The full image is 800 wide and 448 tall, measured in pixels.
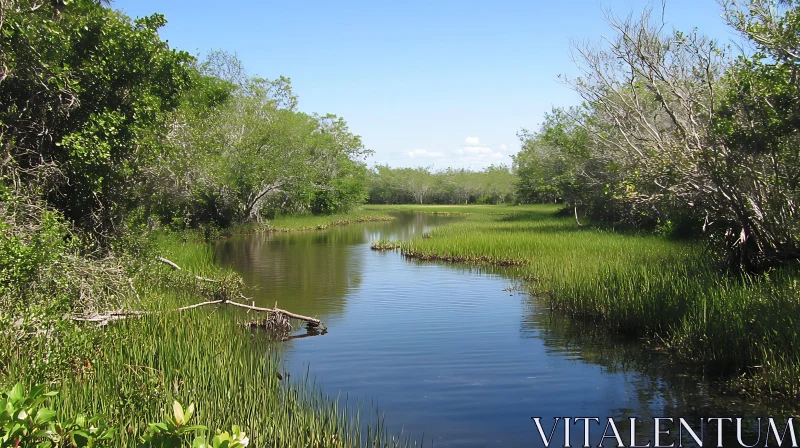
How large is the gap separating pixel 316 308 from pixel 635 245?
10.6 m

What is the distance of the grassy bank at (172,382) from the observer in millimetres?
5496

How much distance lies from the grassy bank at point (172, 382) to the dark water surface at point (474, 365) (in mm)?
919

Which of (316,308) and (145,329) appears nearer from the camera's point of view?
(145,329)

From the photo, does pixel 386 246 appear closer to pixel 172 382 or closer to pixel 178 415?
pixel 172 382

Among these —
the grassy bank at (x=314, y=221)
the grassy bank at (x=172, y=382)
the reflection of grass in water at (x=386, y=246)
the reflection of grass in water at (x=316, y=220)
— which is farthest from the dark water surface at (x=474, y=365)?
the reflection of grass in water at (x=316, y=220)

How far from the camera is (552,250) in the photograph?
20.5m

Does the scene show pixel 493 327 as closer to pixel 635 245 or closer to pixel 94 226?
pixel 94 226

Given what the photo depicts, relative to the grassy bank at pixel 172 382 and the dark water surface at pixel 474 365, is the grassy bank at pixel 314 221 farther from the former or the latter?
the grassy bank at pixel 172 382

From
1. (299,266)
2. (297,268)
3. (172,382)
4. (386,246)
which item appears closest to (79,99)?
(172,382)

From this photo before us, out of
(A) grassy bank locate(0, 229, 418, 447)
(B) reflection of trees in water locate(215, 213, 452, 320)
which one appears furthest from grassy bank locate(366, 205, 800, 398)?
(B) reflection of trees in water locate(215, 213, 452, 320)

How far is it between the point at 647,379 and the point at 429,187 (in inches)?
3364

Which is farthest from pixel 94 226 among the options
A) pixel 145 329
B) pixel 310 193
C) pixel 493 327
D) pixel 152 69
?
pixel 310 193

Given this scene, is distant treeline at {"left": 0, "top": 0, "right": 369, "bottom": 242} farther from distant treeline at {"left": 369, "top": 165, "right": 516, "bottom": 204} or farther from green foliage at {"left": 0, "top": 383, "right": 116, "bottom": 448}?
distant treeline at {"left": 369, "top": 165, "right": 516, "bottom": 204}

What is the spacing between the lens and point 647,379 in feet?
28.2
